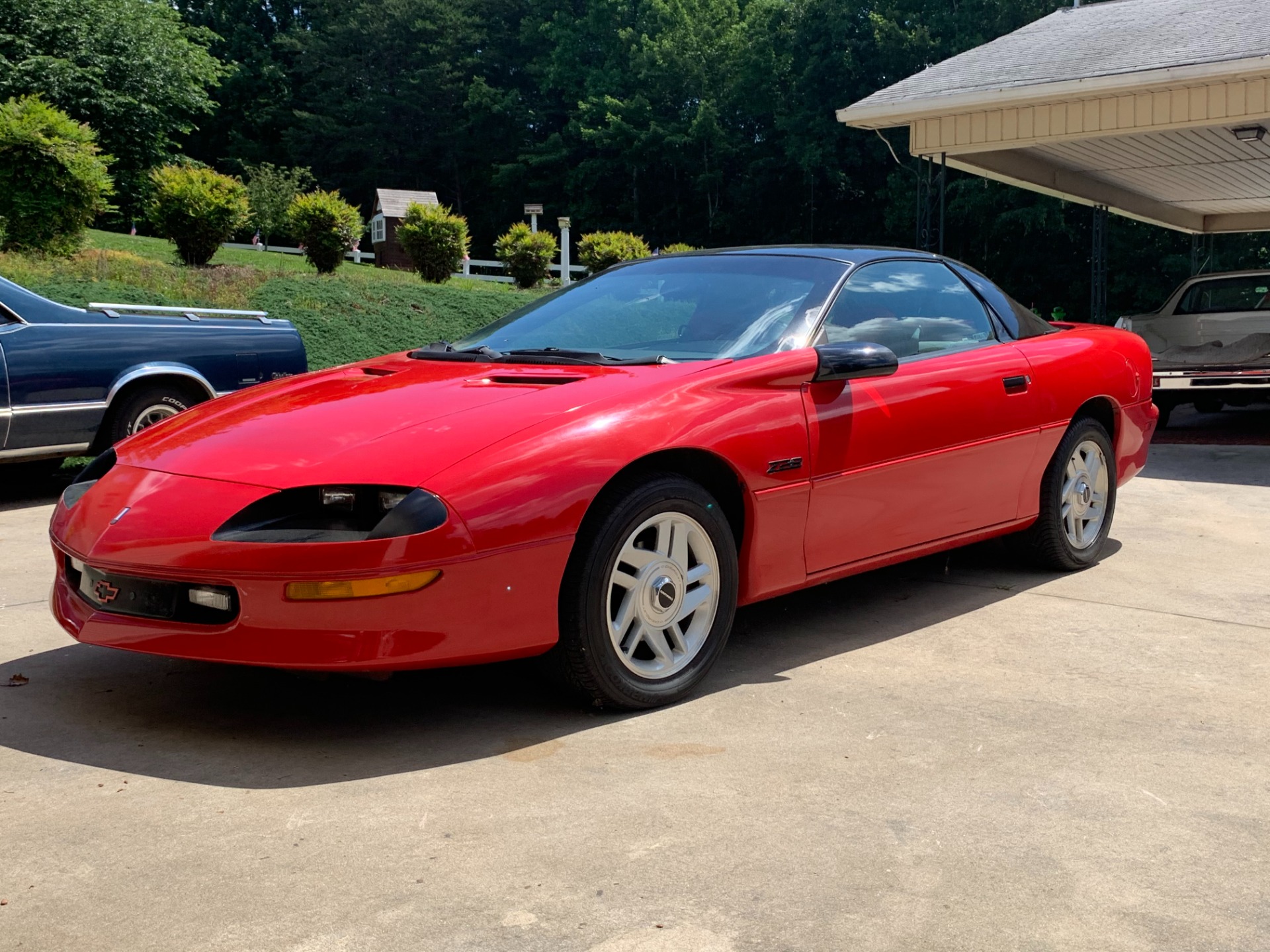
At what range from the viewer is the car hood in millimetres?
3324

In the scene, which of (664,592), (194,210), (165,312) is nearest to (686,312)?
(664,592)

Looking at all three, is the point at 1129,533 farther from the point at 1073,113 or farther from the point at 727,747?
the point at 1073,113

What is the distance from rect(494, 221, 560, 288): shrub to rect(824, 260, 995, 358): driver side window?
15996mm

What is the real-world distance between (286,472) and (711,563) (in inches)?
50.6

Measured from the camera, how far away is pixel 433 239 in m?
19.0

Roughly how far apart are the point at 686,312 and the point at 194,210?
1254 centimetres

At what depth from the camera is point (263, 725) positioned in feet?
11.6

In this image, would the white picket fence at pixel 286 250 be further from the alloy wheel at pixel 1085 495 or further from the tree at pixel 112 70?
the alloy wheel at pixel 1085 495

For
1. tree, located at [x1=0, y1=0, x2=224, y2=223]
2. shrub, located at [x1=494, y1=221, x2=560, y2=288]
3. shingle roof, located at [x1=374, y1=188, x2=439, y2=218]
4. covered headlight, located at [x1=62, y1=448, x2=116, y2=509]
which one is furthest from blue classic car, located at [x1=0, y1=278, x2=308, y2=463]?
tree, located at [x1=0, y1=0, x2=224, y2=223]

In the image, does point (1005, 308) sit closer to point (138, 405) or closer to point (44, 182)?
point (138, 405)

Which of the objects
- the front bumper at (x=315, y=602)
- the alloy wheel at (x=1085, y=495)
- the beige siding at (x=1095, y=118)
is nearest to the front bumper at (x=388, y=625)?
the front bumper at (x=315, y=602)

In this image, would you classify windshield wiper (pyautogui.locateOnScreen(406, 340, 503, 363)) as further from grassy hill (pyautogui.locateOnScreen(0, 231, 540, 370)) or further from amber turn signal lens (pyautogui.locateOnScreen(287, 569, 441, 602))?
grassy hill (pyautogui.locateOnScreen(0, 231, 540, 370))

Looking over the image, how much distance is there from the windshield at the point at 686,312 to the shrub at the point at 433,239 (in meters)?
14.6

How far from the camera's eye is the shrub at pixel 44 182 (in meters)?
14.3
